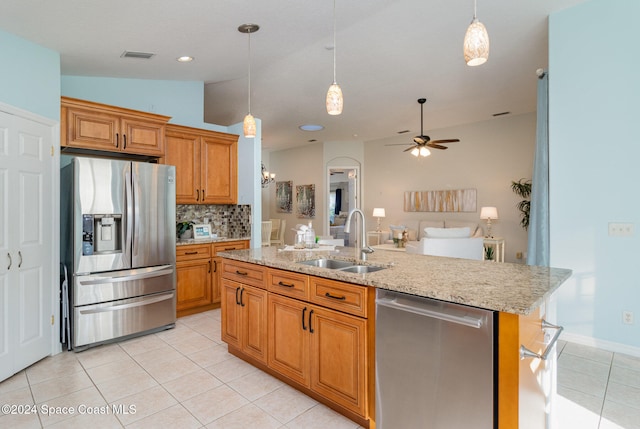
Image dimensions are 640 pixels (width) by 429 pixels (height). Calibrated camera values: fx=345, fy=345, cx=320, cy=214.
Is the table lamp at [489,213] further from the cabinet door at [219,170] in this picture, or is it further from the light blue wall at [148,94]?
the light blue wall at [148,94]

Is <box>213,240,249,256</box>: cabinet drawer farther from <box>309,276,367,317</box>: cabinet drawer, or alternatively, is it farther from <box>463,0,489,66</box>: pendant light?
<box>463,0,489,66</box>: pendant light

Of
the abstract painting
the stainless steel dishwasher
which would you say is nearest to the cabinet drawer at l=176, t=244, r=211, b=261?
the stainless steel dishwasher

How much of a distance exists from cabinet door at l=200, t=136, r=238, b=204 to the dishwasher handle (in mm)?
3402

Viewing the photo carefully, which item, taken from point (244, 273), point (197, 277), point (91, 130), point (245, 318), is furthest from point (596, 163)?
point (91, 130)

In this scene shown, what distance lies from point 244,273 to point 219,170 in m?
2.35

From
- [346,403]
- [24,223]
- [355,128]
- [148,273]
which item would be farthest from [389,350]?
[355,128]

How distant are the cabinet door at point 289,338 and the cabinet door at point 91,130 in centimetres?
248

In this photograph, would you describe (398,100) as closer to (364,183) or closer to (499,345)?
(364,183)

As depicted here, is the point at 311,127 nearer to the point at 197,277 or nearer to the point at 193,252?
the point at 193,252

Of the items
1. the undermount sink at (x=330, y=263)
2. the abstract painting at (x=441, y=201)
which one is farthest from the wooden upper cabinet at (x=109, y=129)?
the abstract painting at (x=441, y=201)

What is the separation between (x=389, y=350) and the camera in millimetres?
1806

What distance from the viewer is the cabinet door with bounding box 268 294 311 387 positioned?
228 centimetres

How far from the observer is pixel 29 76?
9.50ft

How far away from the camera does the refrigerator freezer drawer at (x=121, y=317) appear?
10.3 ft
